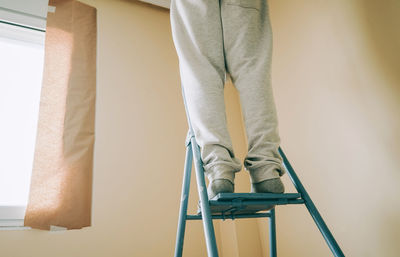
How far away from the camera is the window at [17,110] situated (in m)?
1.25

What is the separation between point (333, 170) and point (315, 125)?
0.21 metres

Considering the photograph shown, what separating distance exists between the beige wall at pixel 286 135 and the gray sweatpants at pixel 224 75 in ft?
1.43

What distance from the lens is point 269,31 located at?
85 centimetres

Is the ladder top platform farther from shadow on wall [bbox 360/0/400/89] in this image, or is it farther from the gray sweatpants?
shadow on wall [bbox 360/0/400/89]

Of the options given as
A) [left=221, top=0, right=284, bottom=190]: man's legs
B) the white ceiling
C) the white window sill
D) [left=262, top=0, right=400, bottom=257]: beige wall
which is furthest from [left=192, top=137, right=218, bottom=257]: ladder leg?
the white ceiling

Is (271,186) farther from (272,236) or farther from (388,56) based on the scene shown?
(388,56)

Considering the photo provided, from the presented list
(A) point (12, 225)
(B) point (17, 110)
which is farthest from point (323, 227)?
(B) point (17, 110)

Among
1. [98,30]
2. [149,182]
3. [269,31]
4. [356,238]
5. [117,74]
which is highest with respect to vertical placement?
[98,30]

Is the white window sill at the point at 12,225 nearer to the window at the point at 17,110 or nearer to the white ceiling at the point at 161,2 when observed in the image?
the window at the point at 17,110

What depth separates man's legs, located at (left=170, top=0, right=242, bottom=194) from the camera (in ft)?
2.16

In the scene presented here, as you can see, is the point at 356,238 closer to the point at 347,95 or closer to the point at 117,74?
the point at 347,95

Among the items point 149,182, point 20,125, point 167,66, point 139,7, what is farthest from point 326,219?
point 139,7

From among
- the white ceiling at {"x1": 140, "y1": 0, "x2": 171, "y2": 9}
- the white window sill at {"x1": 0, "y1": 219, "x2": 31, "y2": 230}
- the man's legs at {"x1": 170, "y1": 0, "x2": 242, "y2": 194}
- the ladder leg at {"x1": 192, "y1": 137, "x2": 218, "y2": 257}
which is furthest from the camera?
the white ceiling at {"x1": 140, "y1": 0, "x2": 171, "y2": 9}

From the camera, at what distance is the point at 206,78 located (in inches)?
29.3
